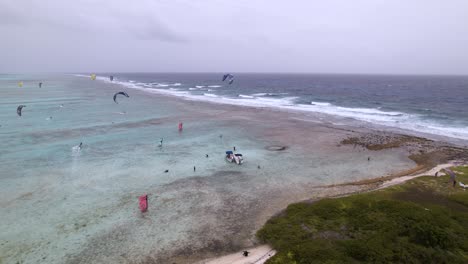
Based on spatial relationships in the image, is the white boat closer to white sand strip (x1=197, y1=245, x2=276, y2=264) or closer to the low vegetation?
the low vegetation

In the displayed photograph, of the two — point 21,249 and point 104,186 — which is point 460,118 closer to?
point 104,186

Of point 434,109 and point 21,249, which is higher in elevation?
point 434,109

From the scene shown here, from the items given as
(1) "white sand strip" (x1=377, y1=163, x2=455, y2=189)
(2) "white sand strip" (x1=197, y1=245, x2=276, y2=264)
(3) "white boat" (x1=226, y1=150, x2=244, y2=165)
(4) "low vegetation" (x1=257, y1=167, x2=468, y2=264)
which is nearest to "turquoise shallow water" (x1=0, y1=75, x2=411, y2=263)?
(3) "white boat" (x1=226, y1=150, x2=244, y2=165)

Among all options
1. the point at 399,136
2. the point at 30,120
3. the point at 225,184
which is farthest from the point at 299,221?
the point at 30,120

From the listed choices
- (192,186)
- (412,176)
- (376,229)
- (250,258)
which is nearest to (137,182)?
(192,186)

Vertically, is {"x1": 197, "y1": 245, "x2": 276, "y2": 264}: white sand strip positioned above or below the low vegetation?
below

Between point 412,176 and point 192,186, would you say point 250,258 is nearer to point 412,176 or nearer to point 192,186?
point 192,186
